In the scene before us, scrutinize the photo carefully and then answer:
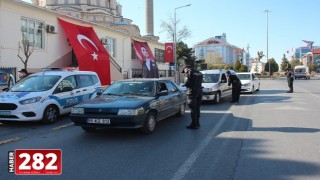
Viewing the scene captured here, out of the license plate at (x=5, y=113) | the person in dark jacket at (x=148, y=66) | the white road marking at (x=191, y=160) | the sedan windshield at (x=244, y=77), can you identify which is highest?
the person in dark jacket at (x=148, y=66)

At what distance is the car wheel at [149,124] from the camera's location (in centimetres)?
847

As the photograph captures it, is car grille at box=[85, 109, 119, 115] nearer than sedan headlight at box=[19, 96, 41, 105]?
Yes

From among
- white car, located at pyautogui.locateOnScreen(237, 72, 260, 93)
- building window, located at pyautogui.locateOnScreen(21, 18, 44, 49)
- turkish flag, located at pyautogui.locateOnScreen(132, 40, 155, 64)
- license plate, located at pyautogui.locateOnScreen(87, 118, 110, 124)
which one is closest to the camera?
license plate, located at pyautogui.locateOnScreen(87, 118, 110, 124)

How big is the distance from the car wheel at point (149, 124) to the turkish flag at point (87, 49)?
48.1 feet

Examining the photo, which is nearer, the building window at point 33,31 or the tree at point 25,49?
the tree at point 25,49

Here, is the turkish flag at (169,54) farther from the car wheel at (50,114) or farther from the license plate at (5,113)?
the license plate at (5,113)

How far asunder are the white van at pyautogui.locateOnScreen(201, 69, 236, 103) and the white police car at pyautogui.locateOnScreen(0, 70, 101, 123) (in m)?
5.40

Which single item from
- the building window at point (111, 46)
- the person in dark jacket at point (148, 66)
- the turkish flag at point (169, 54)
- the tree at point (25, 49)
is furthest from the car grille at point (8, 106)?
the turkish flag at point (169, 54)

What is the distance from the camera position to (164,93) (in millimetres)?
9547

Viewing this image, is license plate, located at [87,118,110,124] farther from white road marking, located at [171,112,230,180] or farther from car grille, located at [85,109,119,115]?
white road marking, located at [171,112,230,180]

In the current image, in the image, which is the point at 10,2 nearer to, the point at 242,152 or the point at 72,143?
the point at 72,143

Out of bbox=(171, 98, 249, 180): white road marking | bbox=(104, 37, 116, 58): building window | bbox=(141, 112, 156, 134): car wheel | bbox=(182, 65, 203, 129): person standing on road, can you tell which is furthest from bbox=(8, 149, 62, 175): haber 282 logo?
bbox=(104, 37, 116, 58): building window

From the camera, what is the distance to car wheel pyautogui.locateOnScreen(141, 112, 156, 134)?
847 centimetres

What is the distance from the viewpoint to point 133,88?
966 centimetres
